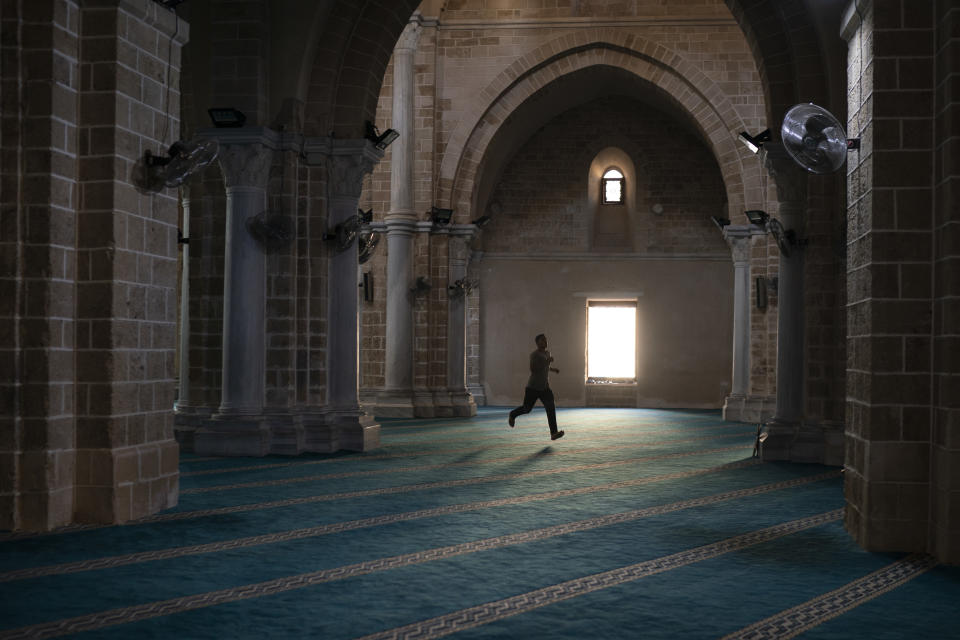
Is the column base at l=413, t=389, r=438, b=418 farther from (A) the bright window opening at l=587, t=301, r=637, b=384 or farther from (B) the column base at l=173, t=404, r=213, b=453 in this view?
(B) the column base at l=173, t=404, r=213, b=453

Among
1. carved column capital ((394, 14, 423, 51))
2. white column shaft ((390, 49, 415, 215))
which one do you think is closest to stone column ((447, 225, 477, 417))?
white column shaft ((390, 49, 415, 215))

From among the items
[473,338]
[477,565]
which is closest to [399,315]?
[473,338]

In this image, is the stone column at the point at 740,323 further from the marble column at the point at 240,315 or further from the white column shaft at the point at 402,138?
the marble column at the point at 240,315

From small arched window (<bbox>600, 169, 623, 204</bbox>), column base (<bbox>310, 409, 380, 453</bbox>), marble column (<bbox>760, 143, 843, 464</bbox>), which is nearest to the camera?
marble column (<bbox>760, 143, 843, 464</bbox>)

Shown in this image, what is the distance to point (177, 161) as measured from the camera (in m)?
6.34

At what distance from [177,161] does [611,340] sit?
15785 mm

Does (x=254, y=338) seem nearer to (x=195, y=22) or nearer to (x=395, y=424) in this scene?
(x=195, y=22)

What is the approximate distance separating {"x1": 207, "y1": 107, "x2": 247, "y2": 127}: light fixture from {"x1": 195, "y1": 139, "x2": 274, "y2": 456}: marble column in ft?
0.89

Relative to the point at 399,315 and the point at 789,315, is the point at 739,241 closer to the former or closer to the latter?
the point at 399,315

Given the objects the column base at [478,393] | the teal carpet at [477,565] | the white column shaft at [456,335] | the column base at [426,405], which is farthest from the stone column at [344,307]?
the column base at [478,393]

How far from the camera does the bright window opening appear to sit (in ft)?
69.8

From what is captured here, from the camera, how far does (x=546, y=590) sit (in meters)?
4.50

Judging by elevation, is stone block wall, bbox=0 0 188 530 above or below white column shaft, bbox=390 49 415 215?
below

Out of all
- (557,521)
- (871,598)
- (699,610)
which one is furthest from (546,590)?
(557,521)
